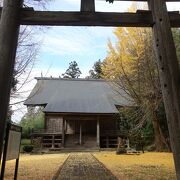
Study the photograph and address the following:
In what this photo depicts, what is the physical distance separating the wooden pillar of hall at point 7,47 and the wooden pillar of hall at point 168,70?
222 centimetres

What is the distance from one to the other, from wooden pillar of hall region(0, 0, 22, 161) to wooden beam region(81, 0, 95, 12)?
1.03 m

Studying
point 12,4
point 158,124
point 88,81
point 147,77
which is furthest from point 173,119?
point 88,81

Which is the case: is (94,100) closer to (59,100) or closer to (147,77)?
(59,100)

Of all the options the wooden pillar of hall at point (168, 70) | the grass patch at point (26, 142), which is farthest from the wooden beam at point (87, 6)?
the grass patch at point (26, 142)

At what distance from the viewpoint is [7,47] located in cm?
392

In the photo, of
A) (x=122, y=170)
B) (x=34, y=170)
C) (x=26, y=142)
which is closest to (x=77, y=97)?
(x=26, y=142)

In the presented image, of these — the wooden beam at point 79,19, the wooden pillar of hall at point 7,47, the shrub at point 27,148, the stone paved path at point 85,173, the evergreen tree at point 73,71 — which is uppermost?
the evergreen tree at point 73,71

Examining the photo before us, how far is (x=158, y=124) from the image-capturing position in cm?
2011

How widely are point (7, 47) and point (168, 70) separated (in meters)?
2.41

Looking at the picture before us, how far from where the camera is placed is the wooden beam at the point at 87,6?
439 centimetres

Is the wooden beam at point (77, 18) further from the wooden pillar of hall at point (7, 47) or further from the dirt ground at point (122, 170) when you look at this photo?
the dirt ground at point (122, 170)

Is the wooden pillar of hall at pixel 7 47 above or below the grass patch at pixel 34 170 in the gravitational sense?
above

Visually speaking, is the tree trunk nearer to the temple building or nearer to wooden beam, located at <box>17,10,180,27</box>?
the temple building

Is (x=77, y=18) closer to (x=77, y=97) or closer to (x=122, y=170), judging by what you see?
(x=122, y=170)
